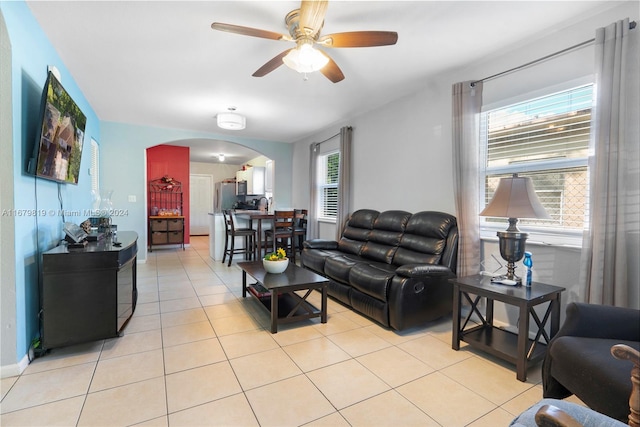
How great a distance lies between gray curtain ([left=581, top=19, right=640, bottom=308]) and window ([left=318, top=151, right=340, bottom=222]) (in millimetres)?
3720

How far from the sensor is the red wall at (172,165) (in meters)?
7.21

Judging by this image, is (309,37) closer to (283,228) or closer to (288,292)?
(288,292)

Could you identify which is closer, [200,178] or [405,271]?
[405,271]

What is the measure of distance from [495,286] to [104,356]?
292 centimetres

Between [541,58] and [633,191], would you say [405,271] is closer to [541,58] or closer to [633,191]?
[633,191]

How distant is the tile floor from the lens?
1.58 m

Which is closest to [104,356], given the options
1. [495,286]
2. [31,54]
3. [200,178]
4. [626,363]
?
→ [31,54]

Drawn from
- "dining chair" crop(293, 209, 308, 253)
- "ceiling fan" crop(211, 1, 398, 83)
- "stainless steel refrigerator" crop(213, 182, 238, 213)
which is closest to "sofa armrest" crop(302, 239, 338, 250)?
"dining chair" crop(293, 209, 308, 253)

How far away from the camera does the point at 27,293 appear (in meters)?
2.01

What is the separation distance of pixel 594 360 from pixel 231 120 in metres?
4.53

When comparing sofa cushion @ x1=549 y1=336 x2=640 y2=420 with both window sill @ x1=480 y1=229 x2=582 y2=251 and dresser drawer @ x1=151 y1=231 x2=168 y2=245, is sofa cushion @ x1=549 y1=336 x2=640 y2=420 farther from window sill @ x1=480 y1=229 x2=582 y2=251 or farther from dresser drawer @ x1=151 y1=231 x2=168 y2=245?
dresser drawer @ x1=151 y1=231 x2=168 y2=245

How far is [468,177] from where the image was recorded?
2832 mm

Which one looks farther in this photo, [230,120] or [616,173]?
[230,120]

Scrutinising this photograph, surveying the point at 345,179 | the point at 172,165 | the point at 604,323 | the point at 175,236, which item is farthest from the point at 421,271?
the point at 172,165
